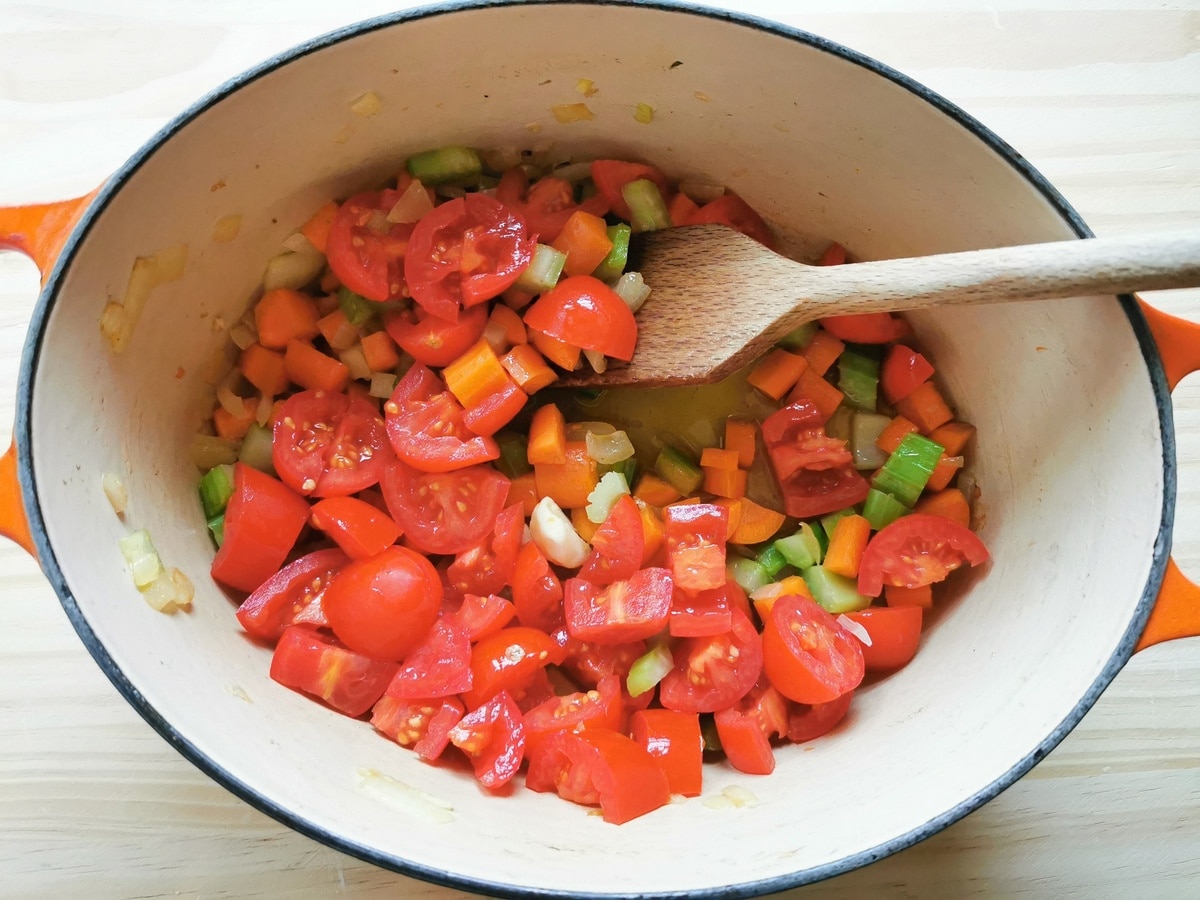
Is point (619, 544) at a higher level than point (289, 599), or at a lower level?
higher

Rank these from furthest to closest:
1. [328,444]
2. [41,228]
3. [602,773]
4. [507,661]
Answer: [328,444] < [507,661] < [602,773] < [41,228]

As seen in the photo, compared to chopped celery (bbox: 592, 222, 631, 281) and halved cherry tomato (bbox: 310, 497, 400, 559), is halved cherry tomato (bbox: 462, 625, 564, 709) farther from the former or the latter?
chopped celery (bbox: 592, 222, 631, 281)

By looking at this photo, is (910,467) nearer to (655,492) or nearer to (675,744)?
(655,492)

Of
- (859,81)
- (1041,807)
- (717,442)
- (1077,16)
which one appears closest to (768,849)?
(1041,807)

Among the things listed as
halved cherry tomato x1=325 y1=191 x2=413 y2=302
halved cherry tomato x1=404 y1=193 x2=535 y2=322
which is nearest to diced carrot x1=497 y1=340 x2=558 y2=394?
halved cherry tomato x1=404 y1=193 x2=535 y2=322

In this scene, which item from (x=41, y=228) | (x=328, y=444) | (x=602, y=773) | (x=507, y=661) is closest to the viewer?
(x=41, y=228)

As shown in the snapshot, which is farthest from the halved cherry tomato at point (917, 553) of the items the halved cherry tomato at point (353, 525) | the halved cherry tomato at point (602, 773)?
the halved cherry tomato at point (353, 525)

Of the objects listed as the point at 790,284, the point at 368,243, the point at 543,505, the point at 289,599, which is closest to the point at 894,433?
the point at 790,284
